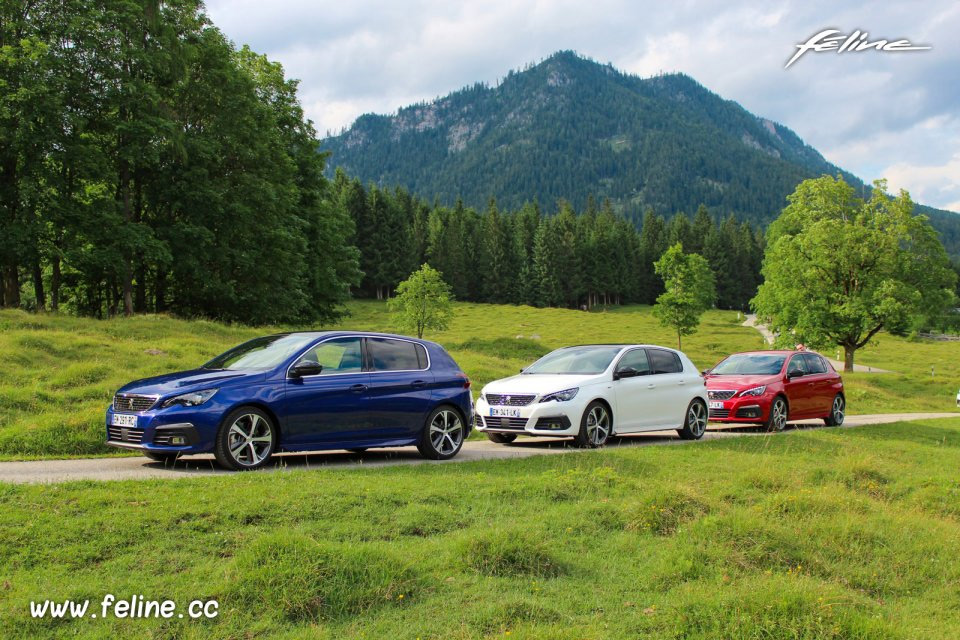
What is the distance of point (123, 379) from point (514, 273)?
306 ft

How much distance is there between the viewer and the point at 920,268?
145 feet

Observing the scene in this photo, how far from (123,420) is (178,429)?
0.90 meters

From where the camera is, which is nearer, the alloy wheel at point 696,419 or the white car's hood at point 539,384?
the white car's hood at point 539,384

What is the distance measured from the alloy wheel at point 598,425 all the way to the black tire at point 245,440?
217 inches

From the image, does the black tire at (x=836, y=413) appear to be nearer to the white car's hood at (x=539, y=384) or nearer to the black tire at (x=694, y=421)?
the black tire at (x=694, y=421)

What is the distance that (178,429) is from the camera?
902cm

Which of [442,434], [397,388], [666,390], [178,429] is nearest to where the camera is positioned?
[178,429]

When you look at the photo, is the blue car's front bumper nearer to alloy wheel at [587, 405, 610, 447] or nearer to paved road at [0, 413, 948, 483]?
paved road at [0, 413, 948, 483]

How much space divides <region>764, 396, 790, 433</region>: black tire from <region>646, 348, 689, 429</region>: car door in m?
3.69

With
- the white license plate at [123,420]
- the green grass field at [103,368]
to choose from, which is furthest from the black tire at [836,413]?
the white license plate at [123,420]

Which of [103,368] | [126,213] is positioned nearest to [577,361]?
[103,368]

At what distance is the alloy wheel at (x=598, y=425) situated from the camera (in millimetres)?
13109

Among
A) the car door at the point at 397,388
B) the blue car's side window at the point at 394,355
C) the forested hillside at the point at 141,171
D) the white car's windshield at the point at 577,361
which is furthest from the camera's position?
the forested hillside at the point at 141,171

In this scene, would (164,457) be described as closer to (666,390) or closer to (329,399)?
(329,399)
